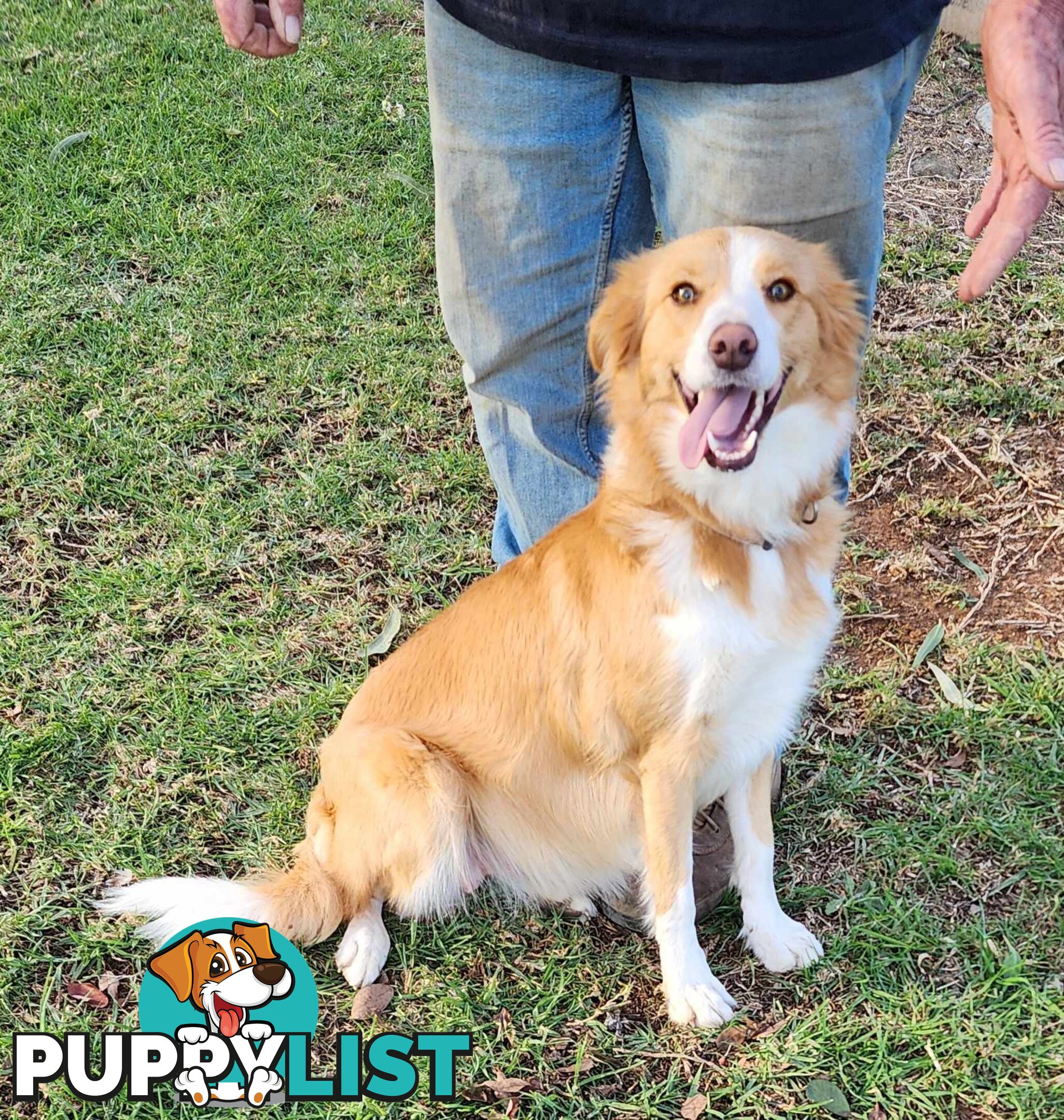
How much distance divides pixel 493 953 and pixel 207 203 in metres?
3.78

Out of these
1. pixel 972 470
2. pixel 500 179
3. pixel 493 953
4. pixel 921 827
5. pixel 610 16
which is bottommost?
pixel 493 953

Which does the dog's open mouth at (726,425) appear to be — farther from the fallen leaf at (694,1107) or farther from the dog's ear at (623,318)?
the fallen leaf at (694,1107)

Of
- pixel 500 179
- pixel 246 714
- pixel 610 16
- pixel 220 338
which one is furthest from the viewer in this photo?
pixel 220 338

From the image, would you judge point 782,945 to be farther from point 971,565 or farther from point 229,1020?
point 971,565

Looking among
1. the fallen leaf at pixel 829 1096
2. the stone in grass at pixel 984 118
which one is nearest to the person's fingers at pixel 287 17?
the fallen leaf at pixel 829 1096

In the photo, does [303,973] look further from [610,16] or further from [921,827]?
[610,16]

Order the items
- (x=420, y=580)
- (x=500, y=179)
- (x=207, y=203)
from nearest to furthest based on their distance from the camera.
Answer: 1. (x=500, y=179)
2. (x=420, y=580)
3. (x=207, y=203)

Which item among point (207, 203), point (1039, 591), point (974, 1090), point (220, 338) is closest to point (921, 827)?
point (974, 1090)

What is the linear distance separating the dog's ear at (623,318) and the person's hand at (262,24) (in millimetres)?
892

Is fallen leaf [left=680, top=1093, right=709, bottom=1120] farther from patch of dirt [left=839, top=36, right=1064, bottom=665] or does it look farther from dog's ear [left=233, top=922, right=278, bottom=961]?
patch of dirt [left=839, top=36, right=1064, bottom=665]

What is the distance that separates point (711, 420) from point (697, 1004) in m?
1.25

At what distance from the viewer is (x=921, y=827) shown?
9.30 ft

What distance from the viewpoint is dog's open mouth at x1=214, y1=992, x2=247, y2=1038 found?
2.41 metres

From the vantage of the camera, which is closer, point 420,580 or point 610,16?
point 610,16
